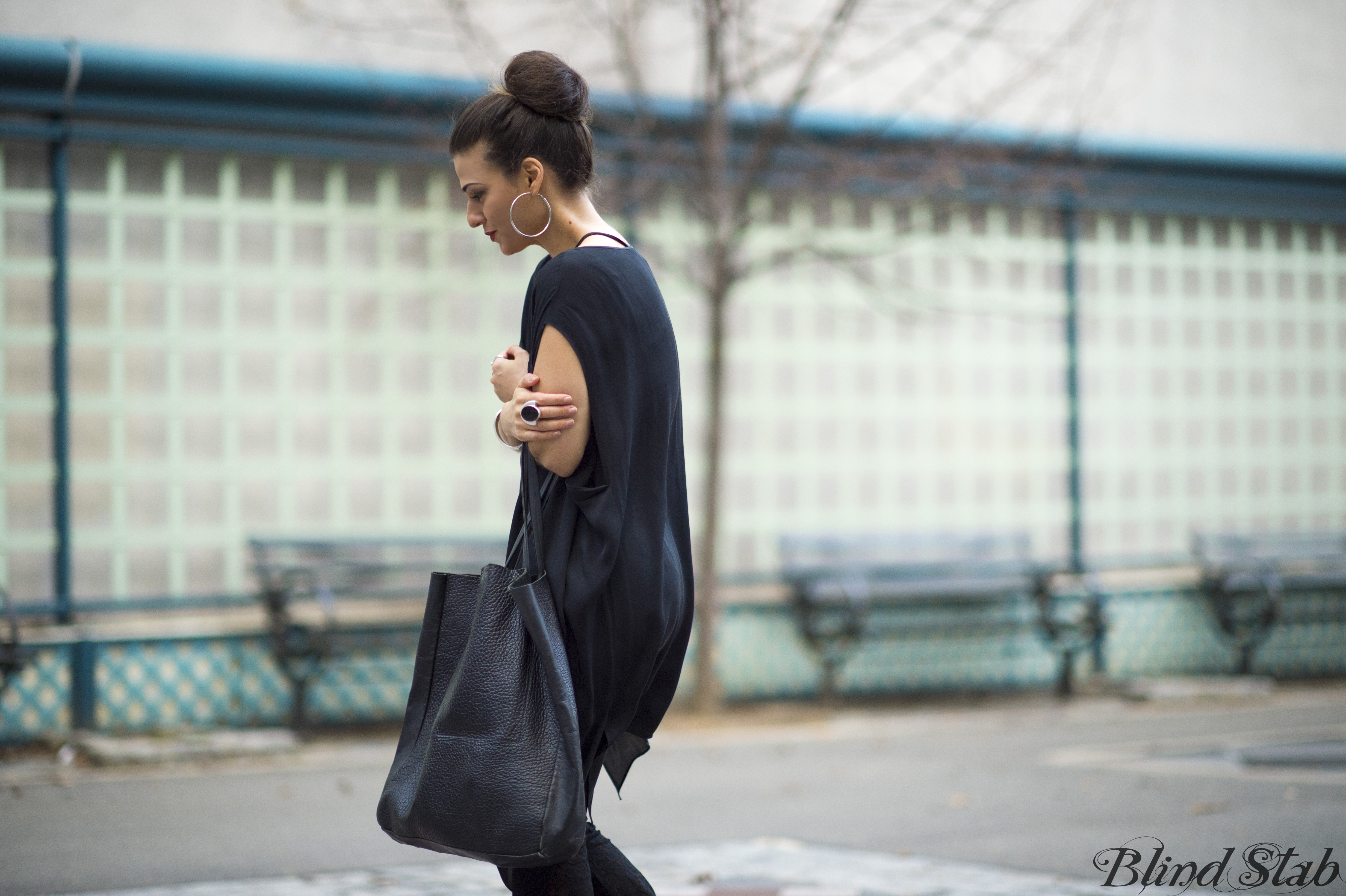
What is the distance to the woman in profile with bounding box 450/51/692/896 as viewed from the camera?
8.41ft

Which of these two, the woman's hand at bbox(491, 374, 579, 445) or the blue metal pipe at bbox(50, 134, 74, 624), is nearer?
the woman's hand at bbox(491, 374, 579, 445)

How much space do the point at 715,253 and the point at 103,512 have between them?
3.97 metres

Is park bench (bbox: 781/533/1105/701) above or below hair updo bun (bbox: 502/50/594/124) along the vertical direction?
below

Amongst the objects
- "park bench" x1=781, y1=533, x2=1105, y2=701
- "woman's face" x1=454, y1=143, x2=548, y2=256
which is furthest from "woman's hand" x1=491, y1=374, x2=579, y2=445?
"park bench" x1=781, y1=533, x2=1105, y2=701

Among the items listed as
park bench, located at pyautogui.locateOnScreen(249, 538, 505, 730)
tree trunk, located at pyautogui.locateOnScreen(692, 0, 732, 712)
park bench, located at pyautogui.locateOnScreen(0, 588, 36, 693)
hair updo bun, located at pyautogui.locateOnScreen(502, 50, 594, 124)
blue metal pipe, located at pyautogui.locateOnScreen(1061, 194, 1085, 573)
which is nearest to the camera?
hair updo bun, located at pyautogui.locateOnScreen(502, 50, 594, 124)

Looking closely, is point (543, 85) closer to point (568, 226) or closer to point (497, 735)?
point (568, 226)

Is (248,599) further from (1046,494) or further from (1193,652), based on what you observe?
(1193,652)

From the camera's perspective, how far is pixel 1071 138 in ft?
34.2

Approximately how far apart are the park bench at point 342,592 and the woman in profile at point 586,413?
584 cm

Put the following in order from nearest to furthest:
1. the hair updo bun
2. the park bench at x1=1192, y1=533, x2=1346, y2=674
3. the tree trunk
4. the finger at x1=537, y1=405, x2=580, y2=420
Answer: the finger at x1=537, y1=405, x2=580, y2=420
the hair updo bun
the tree trunk
the park bench at x1=1192, y1=533, x2=1346, y2=674

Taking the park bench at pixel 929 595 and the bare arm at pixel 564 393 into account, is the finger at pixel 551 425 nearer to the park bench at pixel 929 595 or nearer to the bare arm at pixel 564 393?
the bare arm at pixel 564 393

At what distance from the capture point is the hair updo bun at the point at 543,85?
2.65 meters

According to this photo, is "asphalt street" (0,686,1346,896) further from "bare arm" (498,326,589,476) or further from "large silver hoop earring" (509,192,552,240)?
"large silver hoop earring" (509,192,552,240)

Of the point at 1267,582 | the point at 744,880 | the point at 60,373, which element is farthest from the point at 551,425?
the point at 1267,582
